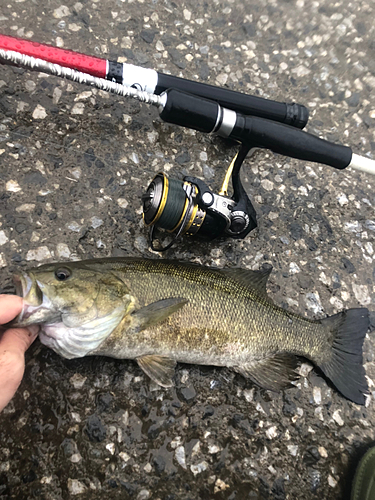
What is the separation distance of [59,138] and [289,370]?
2.35 m

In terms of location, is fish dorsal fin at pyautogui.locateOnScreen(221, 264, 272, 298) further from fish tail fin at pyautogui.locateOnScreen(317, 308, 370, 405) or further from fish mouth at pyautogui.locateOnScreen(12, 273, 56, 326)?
fish mouth at pyautogui.locateOnScreen(12, 273, 56, 326)

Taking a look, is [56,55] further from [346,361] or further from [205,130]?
[346,361]

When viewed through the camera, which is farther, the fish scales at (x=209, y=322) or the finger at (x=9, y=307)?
the fish scales at (x=209, y=322)

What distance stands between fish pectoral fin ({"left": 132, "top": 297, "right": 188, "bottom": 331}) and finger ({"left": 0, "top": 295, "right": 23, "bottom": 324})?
61 centimetres


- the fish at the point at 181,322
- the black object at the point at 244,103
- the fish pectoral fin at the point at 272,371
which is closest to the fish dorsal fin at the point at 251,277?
the fish at the point at 181,322

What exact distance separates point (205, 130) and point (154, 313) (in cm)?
134

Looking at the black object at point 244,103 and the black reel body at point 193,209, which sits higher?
the black object at point 244,103

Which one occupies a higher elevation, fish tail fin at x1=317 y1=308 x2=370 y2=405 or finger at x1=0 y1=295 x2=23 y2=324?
finger at x1=0 y1=295 x2=23 y2=324

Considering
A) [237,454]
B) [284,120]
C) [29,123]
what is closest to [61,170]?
[29,123]

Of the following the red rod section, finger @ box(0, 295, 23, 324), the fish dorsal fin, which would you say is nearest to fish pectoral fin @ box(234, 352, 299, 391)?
the fish dorsal fin

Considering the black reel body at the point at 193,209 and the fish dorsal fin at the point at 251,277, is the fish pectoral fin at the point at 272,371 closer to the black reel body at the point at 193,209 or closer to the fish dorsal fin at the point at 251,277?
the fish dorsal fin at the point at 251,277

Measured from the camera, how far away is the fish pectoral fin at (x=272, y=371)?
2406mm

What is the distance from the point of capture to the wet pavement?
225cm

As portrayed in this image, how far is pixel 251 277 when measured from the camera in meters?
2.50
